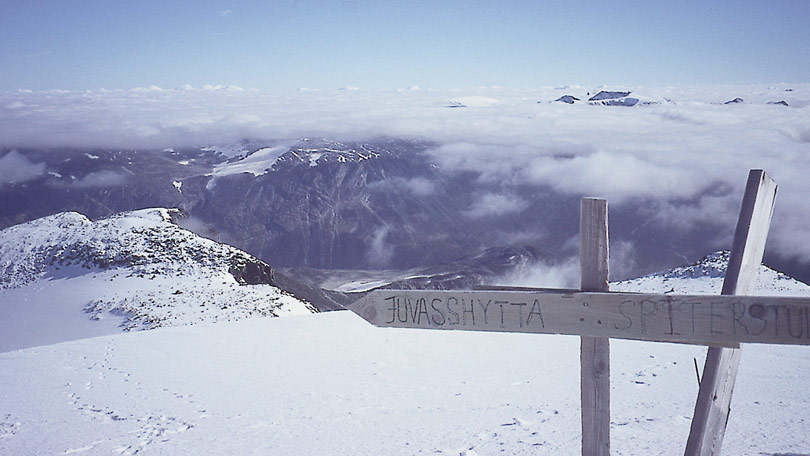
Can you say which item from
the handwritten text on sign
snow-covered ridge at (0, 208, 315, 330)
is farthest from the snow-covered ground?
snow-covered ridge at (0, 208, 315, 330)

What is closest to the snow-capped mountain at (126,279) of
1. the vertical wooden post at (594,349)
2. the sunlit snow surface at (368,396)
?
the sunlit snow surface at (368,396)

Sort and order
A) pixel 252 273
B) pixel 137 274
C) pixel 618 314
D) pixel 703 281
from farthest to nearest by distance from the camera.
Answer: pixel 252 273 < pixel 703 281 < pixel 137 274 < pixel 618 314

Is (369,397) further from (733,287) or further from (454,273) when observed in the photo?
(454,273)

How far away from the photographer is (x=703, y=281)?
36.6 m

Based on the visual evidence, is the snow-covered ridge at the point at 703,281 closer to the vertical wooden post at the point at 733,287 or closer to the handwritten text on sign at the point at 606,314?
the vertical wooden post at the point at 733,287

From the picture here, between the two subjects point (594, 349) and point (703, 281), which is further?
point (703, 281)

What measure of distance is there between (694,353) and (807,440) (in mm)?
5335

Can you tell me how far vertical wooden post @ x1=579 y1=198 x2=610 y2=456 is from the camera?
11.6ft

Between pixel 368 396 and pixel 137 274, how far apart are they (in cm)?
2709

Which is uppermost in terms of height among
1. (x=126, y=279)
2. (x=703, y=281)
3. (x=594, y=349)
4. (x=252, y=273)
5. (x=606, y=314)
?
(x=606, y=314)

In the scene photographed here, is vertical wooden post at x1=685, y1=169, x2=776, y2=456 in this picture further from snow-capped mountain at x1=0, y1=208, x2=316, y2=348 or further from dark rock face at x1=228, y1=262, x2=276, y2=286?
dark rock face at x1=228, y1=262, x2=276, y2=286

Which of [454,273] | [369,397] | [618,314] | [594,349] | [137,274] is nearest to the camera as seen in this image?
[618,314]

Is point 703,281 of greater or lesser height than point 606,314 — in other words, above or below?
below

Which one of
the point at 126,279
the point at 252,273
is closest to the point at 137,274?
the point at 126,279
